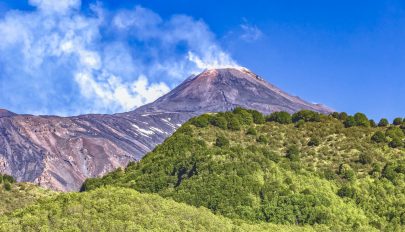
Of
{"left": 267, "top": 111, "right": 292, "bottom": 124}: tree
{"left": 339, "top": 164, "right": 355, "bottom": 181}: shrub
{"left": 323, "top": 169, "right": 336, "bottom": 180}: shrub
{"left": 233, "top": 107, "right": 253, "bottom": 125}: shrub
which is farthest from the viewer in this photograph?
{"left": 267, "top": 111, "right": 292, "bottom": 124}: tree

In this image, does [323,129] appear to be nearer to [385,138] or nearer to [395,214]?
[385,138]

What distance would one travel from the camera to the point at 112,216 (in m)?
59.7

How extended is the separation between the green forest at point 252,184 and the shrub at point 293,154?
0.12m

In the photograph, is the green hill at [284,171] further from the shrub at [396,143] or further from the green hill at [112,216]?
the green hill at [112,216]

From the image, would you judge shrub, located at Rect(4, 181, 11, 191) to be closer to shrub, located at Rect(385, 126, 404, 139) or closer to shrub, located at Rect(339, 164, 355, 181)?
shrub, located at Rect(339, 164, 355, 181)

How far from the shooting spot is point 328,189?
270 ft

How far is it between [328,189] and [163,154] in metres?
19.9

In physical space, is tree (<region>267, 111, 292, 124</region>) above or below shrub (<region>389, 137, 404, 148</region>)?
above

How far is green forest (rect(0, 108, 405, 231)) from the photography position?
200 ft

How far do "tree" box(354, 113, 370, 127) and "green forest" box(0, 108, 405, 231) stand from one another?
185 millimetres

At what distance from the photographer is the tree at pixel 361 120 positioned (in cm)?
10356

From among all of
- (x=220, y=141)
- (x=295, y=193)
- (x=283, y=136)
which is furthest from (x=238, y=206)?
(x=283, y=136)

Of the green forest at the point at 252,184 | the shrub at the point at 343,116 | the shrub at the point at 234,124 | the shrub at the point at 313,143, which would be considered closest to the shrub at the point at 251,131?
the green forest at the point at 252,184

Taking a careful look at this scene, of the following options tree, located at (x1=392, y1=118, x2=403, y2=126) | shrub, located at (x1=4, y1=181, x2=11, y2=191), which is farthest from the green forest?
shrub, located at (x1=4, y1=181, x2=11, y2=191)
